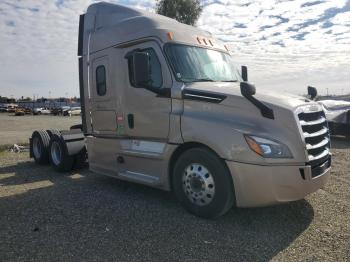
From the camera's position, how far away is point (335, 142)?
48.6 ft

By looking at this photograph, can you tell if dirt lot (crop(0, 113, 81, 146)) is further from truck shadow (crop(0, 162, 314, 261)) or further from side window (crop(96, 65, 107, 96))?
truck shadow (crop(0, 162, 314, 261))

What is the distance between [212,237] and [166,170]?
145 centimetres

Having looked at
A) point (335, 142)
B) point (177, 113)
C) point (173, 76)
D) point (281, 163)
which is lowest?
point (335, 142)

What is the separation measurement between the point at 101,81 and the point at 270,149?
3.76 m

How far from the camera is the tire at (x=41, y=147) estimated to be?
1020 centimetres

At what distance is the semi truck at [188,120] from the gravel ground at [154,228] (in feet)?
1.32

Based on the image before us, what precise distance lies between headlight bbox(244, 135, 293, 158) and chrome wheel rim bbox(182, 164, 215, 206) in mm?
833

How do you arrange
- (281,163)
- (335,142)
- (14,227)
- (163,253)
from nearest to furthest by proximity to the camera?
(163,253) < (281,163) < (14,227) < (335,142)

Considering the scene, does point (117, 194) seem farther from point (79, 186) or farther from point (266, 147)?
point (266, 147)

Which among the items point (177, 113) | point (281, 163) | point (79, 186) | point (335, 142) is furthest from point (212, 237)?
point (335, 142)

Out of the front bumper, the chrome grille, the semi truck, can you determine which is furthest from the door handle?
the chrome grille

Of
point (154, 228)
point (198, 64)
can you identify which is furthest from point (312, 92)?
point (154, 228)

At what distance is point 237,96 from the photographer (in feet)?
16.9

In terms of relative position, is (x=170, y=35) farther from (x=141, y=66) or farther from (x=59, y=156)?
(x=59, y=156)
